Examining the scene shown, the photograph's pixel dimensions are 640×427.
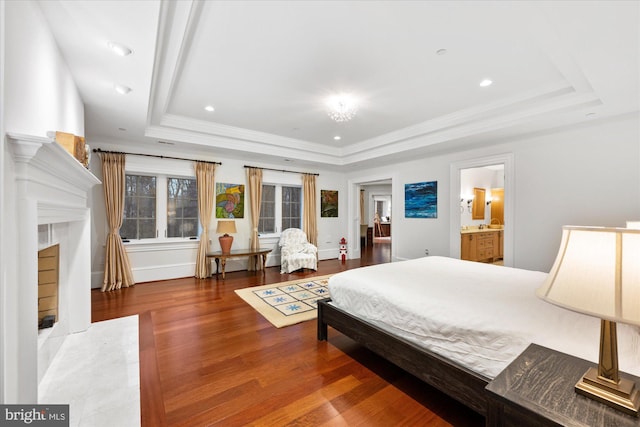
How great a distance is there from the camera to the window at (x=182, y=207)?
513 centimetres

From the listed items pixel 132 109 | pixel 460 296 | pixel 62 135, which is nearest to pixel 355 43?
pixel 460 296

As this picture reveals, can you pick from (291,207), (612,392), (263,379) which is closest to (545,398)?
(612,392)

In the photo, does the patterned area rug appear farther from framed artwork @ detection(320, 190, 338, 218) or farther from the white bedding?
framed artwork @ detection(320, 190, 338, 218)

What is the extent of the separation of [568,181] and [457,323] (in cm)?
355

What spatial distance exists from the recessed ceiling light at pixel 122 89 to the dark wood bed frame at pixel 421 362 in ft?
9.71

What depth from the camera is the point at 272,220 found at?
636 centimetres

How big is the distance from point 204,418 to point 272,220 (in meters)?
4.82

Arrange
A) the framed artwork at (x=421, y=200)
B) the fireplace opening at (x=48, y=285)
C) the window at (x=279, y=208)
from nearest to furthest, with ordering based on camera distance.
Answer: the fireplace opening at (x=48, y=285)
the framed artwork at (x=421, y=200)
the window at (x=279, y=208)

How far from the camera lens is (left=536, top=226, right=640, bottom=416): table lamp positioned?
754 millimetres

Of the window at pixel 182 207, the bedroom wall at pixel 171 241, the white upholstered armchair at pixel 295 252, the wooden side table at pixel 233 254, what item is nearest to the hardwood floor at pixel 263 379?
the bedroom wall at pixel 171 241

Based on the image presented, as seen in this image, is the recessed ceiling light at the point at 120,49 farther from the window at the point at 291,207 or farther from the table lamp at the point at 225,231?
the window at the point at 291,207

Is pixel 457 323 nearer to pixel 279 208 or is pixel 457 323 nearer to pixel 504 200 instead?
pixel 504 200

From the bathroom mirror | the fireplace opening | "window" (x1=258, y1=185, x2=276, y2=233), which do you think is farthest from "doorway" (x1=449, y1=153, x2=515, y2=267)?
the fireplace opening

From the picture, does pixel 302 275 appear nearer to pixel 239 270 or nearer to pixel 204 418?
pixel 239 270
